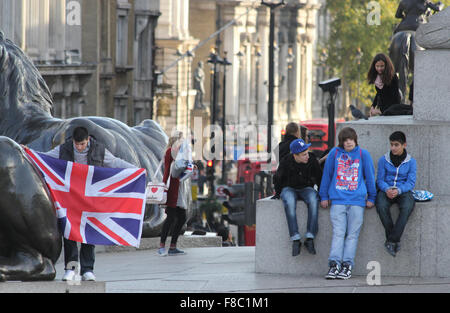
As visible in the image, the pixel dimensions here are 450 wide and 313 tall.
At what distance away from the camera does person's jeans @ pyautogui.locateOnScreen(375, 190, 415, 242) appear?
49.4 ft

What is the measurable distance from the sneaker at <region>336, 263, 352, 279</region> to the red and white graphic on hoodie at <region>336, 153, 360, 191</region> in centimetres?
76

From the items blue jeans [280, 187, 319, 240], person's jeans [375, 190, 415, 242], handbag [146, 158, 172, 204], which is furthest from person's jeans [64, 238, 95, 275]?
handbag [146, 158, 172, 204]

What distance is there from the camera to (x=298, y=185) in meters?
15.7

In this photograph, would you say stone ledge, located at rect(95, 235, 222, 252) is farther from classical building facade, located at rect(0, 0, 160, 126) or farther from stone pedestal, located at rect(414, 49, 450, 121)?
classical building facade, located at rect(0, 0, 160, 126)

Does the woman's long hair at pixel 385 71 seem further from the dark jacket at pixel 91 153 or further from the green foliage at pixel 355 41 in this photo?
the green foliage at pixel 355 41

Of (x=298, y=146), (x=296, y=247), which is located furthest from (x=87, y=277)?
(x=298, y=146)

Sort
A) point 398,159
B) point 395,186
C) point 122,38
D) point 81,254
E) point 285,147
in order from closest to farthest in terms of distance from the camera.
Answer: point 81,254, point 395,186, point 398,159, point 285,147, point 122,38

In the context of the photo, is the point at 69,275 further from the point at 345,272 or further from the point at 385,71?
the point at 385,71

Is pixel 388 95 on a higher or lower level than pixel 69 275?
higher

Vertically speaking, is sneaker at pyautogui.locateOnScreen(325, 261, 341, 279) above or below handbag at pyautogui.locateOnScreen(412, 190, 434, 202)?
below

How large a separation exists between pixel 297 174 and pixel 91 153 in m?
2.33

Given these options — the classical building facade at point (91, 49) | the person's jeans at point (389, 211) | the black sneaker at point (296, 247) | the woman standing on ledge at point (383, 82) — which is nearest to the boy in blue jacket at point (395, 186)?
the person's jeans at point (389, 211)

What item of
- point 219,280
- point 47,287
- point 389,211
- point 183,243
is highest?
point 389,211

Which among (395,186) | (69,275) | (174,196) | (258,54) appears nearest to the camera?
(69,275)
